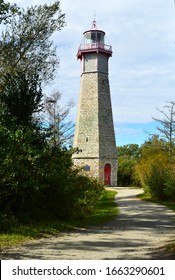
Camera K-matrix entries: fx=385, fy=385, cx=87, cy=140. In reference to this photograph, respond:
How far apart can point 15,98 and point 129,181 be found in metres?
34.0

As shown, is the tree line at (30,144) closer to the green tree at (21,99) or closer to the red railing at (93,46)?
the green tree at (21,99)

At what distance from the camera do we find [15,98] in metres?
14.3

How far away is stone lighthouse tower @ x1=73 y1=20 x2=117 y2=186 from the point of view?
40969 mm

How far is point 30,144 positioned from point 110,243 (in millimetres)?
4773

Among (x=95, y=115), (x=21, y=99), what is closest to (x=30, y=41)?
(x=21, y=99)

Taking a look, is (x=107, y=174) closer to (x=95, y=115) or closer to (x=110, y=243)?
(x=95, y=115)

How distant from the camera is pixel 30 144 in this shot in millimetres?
12938

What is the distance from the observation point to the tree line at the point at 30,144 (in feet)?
39.2

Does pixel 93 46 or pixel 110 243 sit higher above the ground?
pixel 93 46

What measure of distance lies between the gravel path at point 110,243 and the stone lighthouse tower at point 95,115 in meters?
26.2

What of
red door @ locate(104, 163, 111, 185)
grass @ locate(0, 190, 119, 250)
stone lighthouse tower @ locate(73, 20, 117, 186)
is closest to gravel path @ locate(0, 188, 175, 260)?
grass @ locate(0, 190, 119, 250)

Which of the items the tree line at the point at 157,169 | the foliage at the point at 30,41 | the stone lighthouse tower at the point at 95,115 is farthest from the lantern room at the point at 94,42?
the foliage at the point at 30,41
